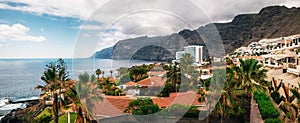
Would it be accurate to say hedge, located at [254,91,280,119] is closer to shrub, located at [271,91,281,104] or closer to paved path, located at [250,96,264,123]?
paved path, located at [250,96,264,123]

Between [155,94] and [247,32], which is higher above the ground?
[247,32]

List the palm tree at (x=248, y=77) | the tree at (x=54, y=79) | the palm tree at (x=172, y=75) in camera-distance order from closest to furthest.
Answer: the tree at (x=54, y=79) < the palm tree at (x=248, y=77) < the palm tree at (x=172, y=75)

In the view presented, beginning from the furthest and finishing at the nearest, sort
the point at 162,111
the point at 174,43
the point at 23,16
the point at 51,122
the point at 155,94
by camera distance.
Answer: the point at 23,16
the point at 155,94
the point at 51,122
the point at 162,111
the point at 174,43

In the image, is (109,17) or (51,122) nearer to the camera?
(109,17)

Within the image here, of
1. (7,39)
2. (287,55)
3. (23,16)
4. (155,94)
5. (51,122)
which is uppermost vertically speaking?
(23,16)

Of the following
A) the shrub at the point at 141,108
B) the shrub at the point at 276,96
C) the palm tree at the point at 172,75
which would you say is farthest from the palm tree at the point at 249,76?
the palm tree at the point at 172,75

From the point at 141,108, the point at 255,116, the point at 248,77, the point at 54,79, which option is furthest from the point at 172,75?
the point at 54,79

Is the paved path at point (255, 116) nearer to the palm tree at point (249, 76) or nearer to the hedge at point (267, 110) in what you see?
the hedge at point (267, 110)

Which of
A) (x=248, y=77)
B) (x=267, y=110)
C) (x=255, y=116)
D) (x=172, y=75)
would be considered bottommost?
(x=255, y=116)

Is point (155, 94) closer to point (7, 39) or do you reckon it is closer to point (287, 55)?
point (287, 55)

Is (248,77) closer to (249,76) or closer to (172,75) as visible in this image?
(249,76)

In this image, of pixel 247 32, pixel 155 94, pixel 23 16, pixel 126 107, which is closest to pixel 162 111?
pixel 126 107
